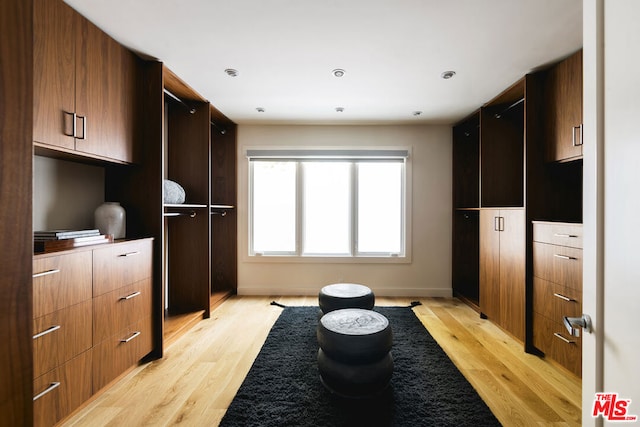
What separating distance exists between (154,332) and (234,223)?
6.29 ft

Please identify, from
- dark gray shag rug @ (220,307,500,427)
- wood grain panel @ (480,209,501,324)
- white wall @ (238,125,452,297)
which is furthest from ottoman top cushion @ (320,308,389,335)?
white wall @ (238,125,452,297)

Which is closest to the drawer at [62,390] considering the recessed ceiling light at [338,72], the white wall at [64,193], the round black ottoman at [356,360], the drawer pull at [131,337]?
the drawer pull at [131,337]

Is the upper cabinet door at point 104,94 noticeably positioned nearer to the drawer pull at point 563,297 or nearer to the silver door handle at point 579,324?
the silver door handle at point 579,324

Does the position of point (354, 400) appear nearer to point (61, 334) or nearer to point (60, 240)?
point (61, 334)

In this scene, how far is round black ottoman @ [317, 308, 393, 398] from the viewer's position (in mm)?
1745

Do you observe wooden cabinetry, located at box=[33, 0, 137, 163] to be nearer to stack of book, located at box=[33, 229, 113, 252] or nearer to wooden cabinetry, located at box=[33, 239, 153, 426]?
stack of book, located at box=[33, 229, 113, 252]

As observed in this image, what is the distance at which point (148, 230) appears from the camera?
2.32 m

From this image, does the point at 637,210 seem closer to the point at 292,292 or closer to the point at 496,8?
the point at 496,8

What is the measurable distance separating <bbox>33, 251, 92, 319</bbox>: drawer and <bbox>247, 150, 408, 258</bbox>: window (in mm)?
2455

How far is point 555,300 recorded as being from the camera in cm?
221

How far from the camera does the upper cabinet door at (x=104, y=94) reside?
1778mm

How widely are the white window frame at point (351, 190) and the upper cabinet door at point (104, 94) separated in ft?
6.26

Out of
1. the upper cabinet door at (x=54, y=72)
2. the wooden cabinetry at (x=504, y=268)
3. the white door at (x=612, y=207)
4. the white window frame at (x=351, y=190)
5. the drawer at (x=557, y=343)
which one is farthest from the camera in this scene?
the white window frame at (x=351, y=190)

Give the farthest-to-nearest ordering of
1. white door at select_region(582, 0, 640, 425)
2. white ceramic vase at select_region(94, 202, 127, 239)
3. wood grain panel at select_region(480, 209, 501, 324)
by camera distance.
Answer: wood grain panel at select_region(480, 209, 501, 324)
white ceramic vase at select_region(94, 202, 127, 239)
white door at select_region(582, 0, 640, 425)
